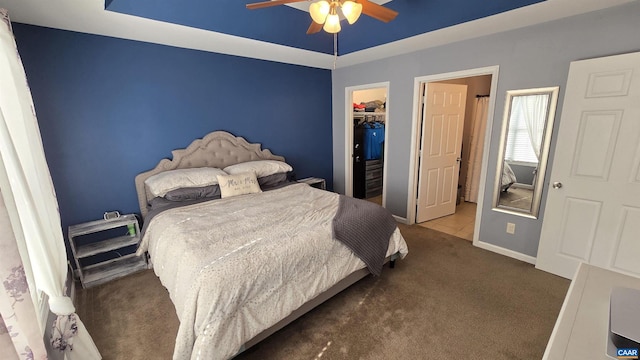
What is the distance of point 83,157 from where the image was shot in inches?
102

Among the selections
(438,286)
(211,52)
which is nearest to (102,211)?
(211,52)

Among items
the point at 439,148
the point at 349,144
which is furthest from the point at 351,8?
the point at 349,144

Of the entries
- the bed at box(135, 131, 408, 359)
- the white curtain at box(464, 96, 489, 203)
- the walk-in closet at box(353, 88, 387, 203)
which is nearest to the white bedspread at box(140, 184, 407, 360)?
the bed at box(135, 131, 408, 359)

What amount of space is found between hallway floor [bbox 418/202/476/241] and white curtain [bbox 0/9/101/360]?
366 centimetres

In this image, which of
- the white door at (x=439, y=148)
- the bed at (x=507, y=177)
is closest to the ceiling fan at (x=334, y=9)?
the white door at (x=439, y=148)

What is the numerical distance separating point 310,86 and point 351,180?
5.51 ft

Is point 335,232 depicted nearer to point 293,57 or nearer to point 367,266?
point 367,266

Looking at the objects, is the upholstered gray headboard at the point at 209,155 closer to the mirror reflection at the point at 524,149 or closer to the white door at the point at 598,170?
the mirror reflection at the point at 524,149

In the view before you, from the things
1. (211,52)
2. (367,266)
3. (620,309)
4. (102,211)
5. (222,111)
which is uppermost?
(211,52)

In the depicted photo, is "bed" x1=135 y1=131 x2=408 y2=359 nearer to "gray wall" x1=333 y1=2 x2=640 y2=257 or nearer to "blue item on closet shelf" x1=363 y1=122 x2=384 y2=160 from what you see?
"gray wall" x1=333 y1=2 x2=640 y2=257

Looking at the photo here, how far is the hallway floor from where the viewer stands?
3.54m

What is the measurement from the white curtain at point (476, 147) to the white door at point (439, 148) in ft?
2.27

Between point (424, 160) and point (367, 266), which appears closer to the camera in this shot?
point (367, 266)

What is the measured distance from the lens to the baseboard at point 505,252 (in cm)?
279
